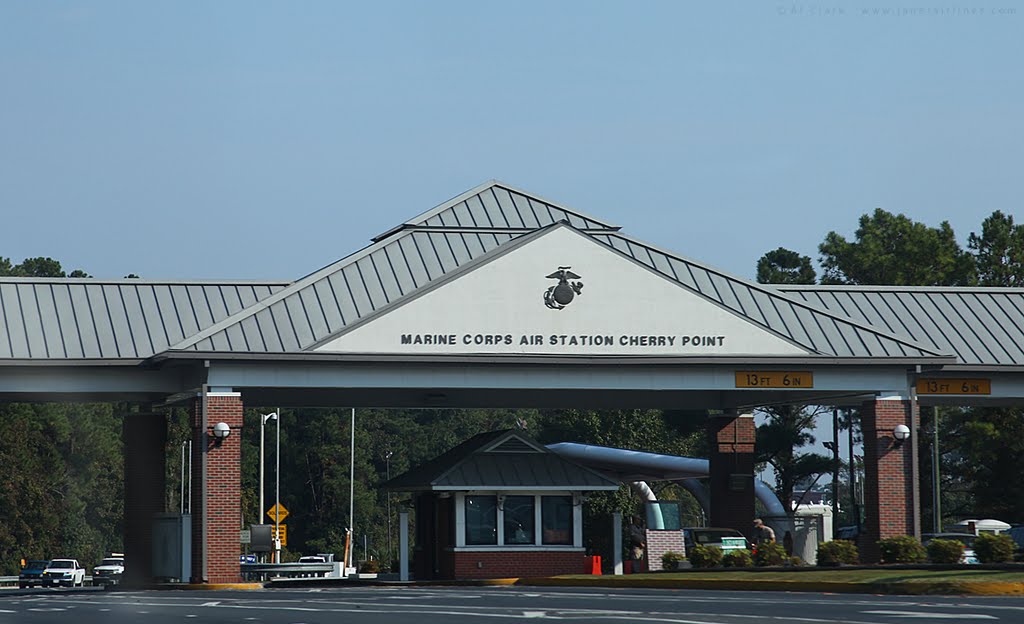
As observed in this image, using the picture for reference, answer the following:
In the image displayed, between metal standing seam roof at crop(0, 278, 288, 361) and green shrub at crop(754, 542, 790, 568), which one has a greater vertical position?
metal standing seam roof at crop(0, 278, 288, 361)

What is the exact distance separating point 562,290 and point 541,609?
633 inches

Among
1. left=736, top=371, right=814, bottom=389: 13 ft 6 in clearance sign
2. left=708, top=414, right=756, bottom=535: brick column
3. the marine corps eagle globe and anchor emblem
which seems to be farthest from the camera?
left=708, top=414, right=756, bottom=535: brick column

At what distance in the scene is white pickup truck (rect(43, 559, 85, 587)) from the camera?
234 ft

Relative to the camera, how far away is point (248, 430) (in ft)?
398

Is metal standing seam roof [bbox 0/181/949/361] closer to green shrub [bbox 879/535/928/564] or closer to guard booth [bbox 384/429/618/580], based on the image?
guard booth [bbox 384/429/618/580]

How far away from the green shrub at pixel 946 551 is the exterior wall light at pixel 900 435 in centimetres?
706

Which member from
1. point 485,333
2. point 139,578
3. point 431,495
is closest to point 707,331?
point 485,333

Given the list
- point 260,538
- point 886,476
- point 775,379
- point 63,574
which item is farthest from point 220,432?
point 63,574

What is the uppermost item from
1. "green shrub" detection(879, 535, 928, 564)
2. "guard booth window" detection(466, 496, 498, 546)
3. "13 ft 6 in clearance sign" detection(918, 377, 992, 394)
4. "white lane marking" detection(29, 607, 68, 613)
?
"13 ft 6 in clearance sign" detection(918, 377, 992, 394)

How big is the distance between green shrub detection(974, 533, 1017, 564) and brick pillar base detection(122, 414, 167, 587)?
861 inches

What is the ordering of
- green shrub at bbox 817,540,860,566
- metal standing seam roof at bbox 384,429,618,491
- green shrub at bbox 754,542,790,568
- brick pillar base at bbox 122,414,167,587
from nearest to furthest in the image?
1. green shrub at bbox 817,540,860,566
2. green shrub at bbox 754,542,790,568
3. metal standing seam roof at bbox 384,429,618,491
4. brick pillar base at bbox 122,414,167,587

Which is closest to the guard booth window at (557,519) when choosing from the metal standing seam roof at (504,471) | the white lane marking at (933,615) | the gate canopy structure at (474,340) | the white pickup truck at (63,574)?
the metal standing seam roof at (504,471)

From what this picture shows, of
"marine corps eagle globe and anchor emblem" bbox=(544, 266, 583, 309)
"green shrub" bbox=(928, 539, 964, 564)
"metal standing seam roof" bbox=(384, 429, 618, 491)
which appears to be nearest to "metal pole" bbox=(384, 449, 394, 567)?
"metal standing seam roof" bbox=(384, 429, 618, 491)

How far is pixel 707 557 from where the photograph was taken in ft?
123
